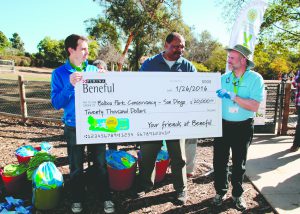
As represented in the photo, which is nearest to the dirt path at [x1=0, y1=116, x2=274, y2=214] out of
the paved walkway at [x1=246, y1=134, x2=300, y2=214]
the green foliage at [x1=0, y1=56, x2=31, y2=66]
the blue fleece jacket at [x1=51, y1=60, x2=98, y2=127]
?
the paved walkway at [x1=246, y1=134, x2=300, y2=214]

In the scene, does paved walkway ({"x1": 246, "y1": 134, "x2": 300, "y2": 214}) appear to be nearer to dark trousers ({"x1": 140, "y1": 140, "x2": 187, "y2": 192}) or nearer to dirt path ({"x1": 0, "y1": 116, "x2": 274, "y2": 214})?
dirt path ({"x1": 0, "y1": 116, "x2": 274, "y2": 214})

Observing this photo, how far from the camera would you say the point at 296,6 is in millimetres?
13773

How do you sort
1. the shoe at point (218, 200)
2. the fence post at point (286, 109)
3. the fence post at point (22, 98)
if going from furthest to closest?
1. the fence post at point (22, 98)
2. the fence post at point (286, 109)
3. the shoe at point (218, 200)

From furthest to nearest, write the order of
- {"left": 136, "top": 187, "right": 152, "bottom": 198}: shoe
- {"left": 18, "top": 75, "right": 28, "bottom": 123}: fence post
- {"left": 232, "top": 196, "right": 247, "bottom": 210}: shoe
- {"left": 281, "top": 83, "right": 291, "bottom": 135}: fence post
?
{"left": 18, "top": 75, "right": 28, "bottom": 123}: fence post
{"left": 281, "top": 83, "right": 291, "bottom": 135}: fence post
{"left": 136, "top": 187, "right": 152, "bottom": 198}: shoe
{"left": 232, "top": 196, "right": 247, "bottom": 210}: shoe

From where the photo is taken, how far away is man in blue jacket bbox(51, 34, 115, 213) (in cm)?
289

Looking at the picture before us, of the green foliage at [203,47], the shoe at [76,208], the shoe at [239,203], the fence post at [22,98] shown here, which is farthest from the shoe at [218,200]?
the green foliage at [203,47]

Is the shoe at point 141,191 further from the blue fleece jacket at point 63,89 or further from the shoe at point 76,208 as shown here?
the blue fleece jacket at point 63,89

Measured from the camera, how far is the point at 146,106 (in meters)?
3.19

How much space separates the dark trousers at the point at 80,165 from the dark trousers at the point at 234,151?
1452mm

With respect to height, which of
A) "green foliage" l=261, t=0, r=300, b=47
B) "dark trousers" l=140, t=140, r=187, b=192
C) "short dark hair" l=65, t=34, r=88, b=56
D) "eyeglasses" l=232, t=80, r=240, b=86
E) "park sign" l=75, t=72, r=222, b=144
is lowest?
"dark trousers" l=140, t=140, r=187, b=192

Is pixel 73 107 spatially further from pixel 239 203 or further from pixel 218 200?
pixel 239 203

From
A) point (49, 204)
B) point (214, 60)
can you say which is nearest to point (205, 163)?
point (49, 204)

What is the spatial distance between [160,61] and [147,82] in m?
0.43

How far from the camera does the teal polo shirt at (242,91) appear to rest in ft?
9.88
